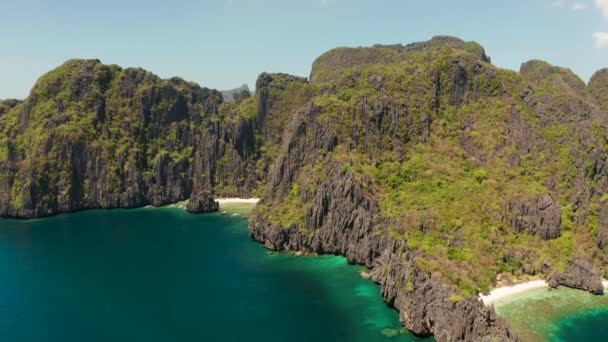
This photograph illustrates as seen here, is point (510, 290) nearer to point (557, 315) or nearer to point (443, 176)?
point (557, 315)

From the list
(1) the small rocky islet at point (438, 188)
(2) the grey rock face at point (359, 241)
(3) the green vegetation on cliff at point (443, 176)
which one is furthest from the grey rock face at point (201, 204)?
(2) the grey rock face at point (359, 241)

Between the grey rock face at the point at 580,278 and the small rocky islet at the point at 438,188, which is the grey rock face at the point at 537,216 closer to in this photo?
the small rocky islet at the point at 438,188

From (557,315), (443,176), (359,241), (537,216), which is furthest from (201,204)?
(557,315)

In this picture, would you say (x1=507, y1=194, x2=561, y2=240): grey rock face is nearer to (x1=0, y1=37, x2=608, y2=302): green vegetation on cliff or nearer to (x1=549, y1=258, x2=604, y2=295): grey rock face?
(x1=0, y1=37, x2=608, y2=302): green vegetation on cliff

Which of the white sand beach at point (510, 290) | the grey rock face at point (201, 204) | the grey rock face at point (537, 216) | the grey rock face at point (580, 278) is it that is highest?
the grey rock face at point (537, 216)

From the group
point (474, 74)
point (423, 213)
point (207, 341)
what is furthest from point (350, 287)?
point (474, 74)

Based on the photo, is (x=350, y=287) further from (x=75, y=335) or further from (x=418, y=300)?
(x=75, y=335)
